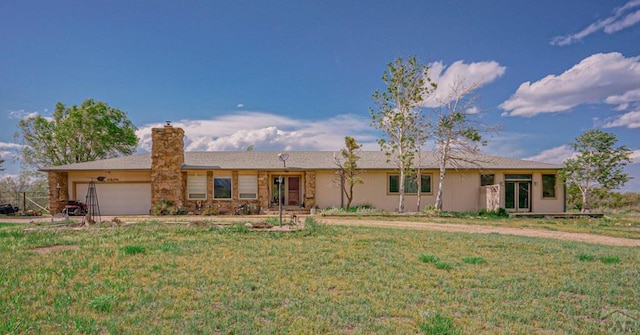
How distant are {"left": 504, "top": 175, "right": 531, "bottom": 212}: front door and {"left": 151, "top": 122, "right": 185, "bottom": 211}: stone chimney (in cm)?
1682

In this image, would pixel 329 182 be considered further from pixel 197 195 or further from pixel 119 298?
pixel 119 298

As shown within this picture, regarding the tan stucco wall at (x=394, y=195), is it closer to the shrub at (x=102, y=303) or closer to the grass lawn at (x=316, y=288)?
the grass lawn at (x=316, y=288)

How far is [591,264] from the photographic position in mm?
6211

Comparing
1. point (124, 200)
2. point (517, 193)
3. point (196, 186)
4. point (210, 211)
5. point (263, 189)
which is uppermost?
point (196, 186)

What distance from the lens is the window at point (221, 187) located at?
18531 mm

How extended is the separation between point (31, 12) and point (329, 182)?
13.4 meters

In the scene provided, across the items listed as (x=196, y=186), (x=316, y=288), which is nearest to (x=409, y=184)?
(x=196, y=186)

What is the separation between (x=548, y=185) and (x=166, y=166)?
19.7 metres

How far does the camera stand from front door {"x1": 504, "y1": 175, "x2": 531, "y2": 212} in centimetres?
1850

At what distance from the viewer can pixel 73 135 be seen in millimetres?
24500

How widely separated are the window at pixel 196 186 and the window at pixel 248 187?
1.82 m

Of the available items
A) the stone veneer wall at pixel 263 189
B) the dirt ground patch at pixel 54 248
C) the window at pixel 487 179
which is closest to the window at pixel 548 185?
the window at pixel 487 179

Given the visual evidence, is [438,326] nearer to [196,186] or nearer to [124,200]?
[196,186]

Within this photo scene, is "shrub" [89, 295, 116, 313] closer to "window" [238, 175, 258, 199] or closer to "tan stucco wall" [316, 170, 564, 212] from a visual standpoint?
"window" [238, 175, 258, 199]
